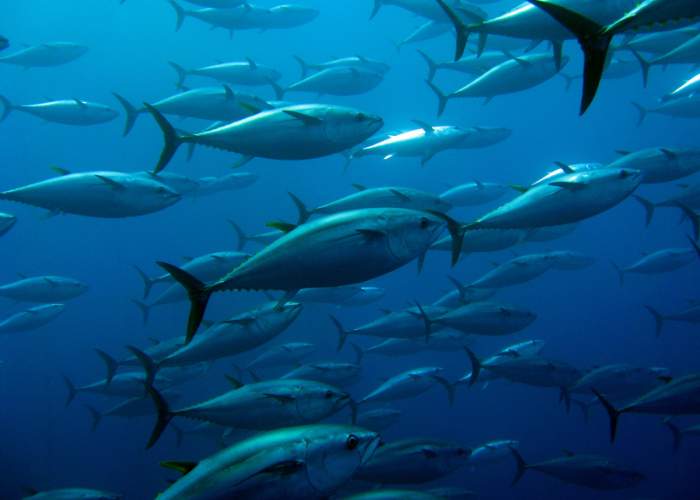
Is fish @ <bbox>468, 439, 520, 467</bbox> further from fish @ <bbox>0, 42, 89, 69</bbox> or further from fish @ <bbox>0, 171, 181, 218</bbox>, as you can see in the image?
fish @ <bbox>0, 42, 89, 69</bbox>

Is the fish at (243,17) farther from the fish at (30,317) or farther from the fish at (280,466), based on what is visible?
the fish at (280,466)

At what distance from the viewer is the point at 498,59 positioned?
6.30m

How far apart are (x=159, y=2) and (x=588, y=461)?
82.0ft

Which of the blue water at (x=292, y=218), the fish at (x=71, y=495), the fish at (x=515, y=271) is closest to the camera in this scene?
the fish at (x=71, y=495)

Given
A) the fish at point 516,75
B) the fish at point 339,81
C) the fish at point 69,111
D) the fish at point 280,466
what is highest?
the fish at point 516,75

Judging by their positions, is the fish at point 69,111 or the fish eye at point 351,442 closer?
the fish eye at point 351,442

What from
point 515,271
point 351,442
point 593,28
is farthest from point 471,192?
point 593,28

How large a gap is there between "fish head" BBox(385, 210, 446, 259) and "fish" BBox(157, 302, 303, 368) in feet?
5.08

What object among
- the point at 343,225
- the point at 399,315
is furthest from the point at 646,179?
the point at 343,225

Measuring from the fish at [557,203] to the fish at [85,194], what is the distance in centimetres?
226

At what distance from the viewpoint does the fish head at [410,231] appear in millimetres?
1922

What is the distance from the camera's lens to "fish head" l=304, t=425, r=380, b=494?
6.03 ft

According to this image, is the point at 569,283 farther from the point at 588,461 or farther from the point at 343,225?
the point at 343,225

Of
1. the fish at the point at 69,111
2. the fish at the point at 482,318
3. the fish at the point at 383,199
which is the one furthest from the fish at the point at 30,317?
the fish at the point at 482,318
